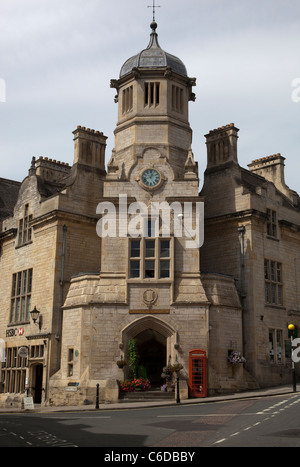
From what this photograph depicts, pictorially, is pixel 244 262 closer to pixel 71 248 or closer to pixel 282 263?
pixel 282 263

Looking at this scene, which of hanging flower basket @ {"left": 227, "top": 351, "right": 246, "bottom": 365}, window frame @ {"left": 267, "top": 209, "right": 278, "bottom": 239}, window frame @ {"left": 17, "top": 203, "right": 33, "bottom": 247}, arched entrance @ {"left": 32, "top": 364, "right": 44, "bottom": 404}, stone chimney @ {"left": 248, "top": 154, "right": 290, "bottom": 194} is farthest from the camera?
stone chimney @ {"left": 248, "top": 154, "right": 290, "bottom": 194}

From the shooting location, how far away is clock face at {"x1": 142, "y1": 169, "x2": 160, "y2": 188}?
3022cm

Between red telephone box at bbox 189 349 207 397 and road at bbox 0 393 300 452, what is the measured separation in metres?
5.75

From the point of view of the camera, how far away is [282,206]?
35.6 meters

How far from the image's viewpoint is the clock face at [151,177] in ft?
99.1

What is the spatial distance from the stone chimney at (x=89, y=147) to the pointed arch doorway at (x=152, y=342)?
1185 centimetres

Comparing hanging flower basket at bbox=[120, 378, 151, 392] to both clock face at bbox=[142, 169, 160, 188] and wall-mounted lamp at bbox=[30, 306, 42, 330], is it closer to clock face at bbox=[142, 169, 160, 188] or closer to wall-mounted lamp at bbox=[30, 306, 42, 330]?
wall-mounted lamp at bbox=[30, 306, 42, 330]

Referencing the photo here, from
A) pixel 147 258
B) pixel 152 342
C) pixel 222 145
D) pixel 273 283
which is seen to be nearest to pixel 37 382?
pixel 152 342

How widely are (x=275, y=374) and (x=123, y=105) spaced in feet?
61.5

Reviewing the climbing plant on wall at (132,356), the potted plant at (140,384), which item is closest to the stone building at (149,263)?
the climbing plant on wall at (132,356)

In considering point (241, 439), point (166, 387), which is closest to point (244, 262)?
point (166, 387)

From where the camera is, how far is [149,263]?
29.0m

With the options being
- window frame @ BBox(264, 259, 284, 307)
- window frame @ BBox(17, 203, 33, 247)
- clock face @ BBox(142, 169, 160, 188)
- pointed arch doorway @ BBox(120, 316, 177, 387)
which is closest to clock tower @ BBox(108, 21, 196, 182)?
clock face @ BBox(142, 169, 160, 188)

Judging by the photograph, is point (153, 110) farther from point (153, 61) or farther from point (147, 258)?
point (147, 258)
